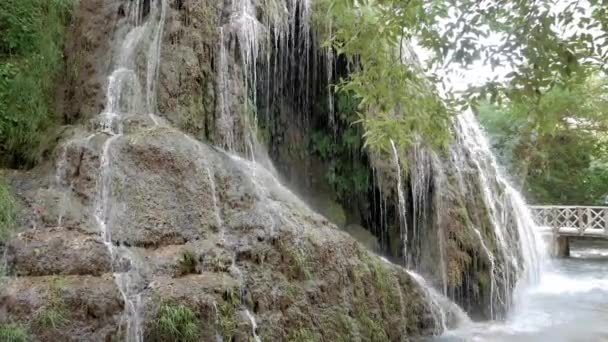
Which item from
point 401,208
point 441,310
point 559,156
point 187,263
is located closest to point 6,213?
point 187,263

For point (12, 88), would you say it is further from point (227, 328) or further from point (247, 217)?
point (227, 328)

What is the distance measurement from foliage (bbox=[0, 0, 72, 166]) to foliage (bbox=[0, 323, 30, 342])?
2.77 meters

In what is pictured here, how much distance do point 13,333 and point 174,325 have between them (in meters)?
1.22

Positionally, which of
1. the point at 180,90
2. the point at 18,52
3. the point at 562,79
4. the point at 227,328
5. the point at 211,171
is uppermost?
the point at 18,52

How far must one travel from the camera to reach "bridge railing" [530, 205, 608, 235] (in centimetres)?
1853

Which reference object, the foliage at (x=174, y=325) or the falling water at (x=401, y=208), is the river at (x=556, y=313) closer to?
the falling water at (x=401, y=208)

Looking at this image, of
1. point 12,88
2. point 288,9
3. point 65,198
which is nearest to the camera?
point 65,198

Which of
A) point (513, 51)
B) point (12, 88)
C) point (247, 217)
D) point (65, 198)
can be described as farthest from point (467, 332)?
point (12, 88)

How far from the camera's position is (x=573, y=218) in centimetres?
2052

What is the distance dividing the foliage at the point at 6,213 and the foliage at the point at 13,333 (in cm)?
110

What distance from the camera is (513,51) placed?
4137 millimetres

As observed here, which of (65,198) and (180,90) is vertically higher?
(180,90)

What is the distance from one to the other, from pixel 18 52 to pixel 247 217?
4056 millimetres

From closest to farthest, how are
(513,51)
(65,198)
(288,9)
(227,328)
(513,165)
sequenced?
(513,51) → (227,328) → (65,198) → (288,9) → (513,165)
